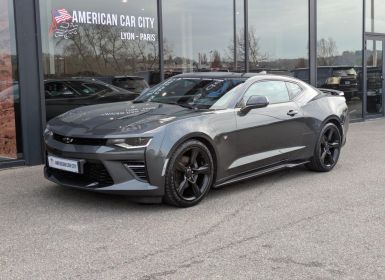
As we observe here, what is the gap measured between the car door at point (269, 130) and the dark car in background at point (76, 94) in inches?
140

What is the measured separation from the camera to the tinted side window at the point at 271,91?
6332 mm

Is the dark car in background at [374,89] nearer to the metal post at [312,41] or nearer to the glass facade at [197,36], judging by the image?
the metal post at [312,41]

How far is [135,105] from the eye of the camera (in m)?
6.14

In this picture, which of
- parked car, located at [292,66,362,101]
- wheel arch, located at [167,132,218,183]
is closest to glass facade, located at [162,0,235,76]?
parked car, located at [292,66,362,101]

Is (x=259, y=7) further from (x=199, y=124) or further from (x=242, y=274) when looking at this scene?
(x=242, y=274)

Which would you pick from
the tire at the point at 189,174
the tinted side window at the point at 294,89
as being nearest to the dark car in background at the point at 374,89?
the tinted side window at the point at 294,89

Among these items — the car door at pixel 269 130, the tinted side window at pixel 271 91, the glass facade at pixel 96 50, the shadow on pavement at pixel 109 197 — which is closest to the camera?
the shadow on pavement at pixel 109 197

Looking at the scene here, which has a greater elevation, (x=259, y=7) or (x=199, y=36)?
(x=259, y=7)

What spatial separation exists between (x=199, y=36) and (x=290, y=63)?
3.15 meters

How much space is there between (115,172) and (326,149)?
3557 millimetres

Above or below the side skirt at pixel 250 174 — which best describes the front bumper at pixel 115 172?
above

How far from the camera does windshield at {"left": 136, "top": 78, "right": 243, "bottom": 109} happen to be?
6.01 meters

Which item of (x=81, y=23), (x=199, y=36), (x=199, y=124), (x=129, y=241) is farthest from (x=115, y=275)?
(x=199, y=36)

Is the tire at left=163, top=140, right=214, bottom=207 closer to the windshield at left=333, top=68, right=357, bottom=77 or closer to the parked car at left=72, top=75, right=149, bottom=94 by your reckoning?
the parked car at left=72, top=75, right=149, bottom=94
